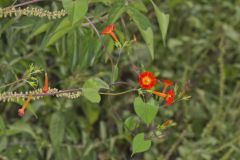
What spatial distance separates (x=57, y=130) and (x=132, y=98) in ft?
3.15

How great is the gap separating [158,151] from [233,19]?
2.66ft

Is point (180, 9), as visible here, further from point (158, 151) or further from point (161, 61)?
point (158, 151)

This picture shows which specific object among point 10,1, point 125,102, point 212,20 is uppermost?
point 10,1

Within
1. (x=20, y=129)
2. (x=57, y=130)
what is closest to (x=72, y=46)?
(x=57, y=130)

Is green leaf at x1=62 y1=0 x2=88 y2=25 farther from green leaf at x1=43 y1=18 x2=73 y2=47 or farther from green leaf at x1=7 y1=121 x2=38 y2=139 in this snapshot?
green leaf at x1=7 y1=121 x2=38 y2=139

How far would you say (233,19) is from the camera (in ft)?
9.30

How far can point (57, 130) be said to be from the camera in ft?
5.67

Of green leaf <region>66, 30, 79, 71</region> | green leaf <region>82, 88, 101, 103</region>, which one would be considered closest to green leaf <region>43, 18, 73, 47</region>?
green leaf <region>66, 30, 79, 71</region>

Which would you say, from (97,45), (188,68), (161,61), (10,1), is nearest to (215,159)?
(188,68)

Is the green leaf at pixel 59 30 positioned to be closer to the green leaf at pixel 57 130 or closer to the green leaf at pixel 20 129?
the green leaf at pixel 57 130

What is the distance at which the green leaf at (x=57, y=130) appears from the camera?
67.0 inches

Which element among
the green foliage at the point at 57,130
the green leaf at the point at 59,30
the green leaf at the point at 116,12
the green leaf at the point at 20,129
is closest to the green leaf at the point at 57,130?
the green foliage at the point at 57,130

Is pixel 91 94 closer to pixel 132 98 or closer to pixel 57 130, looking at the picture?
pixel 57 130

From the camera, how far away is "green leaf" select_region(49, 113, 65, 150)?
1702 mm
